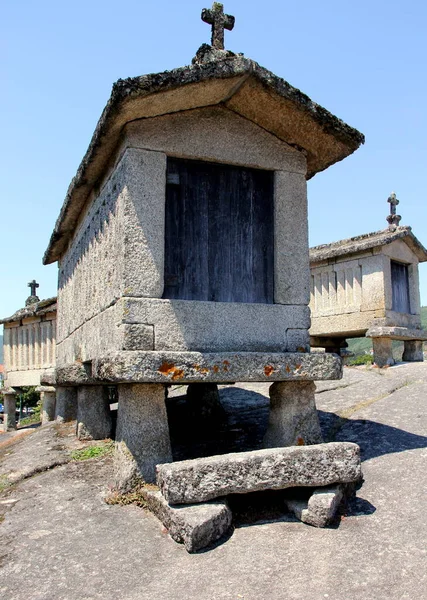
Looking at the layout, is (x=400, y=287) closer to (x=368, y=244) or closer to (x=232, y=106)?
(x=368, y=244)

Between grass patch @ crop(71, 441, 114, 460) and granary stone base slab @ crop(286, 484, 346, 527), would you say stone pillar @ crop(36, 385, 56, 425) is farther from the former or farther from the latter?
granary stone base slab @ crop(286, 484, 346, 527)

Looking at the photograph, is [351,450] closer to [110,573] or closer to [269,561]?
[269,561]

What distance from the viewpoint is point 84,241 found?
643 cm

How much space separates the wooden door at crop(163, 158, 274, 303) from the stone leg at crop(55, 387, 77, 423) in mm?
4217

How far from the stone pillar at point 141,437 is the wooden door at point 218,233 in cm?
84

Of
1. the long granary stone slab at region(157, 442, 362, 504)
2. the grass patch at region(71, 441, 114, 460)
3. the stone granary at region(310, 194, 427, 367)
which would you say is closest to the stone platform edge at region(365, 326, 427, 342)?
the stone granary at region(310, 194, 427, 367)

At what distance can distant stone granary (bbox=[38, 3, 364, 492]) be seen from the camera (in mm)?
4359

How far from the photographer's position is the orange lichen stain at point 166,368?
422 cm

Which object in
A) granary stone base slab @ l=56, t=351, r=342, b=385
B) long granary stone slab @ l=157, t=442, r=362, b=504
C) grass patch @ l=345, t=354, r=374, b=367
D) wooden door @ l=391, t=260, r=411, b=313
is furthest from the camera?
grass patch @ l=345, t=354, r=374, b=367

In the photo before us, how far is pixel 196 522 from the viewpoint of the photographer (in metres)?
3.45

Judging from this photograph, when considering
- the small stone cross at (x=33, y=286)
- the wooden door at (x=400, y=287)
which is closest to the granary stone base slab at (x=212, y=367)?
the wooden door at (x=400, y=287)

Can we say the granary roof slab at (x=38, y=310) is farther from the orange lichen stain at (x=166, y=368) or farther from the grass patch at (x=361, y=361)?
the orange lichen stain at (x=166, y=368)

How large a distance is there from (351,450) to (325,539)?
696 mm

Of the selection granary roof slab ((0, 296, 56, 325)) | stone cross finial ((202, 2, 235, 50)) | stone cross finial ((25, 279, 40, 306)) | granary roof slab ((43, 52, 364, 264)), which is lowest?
granary roof slab ((0, 296, 56, 325))
